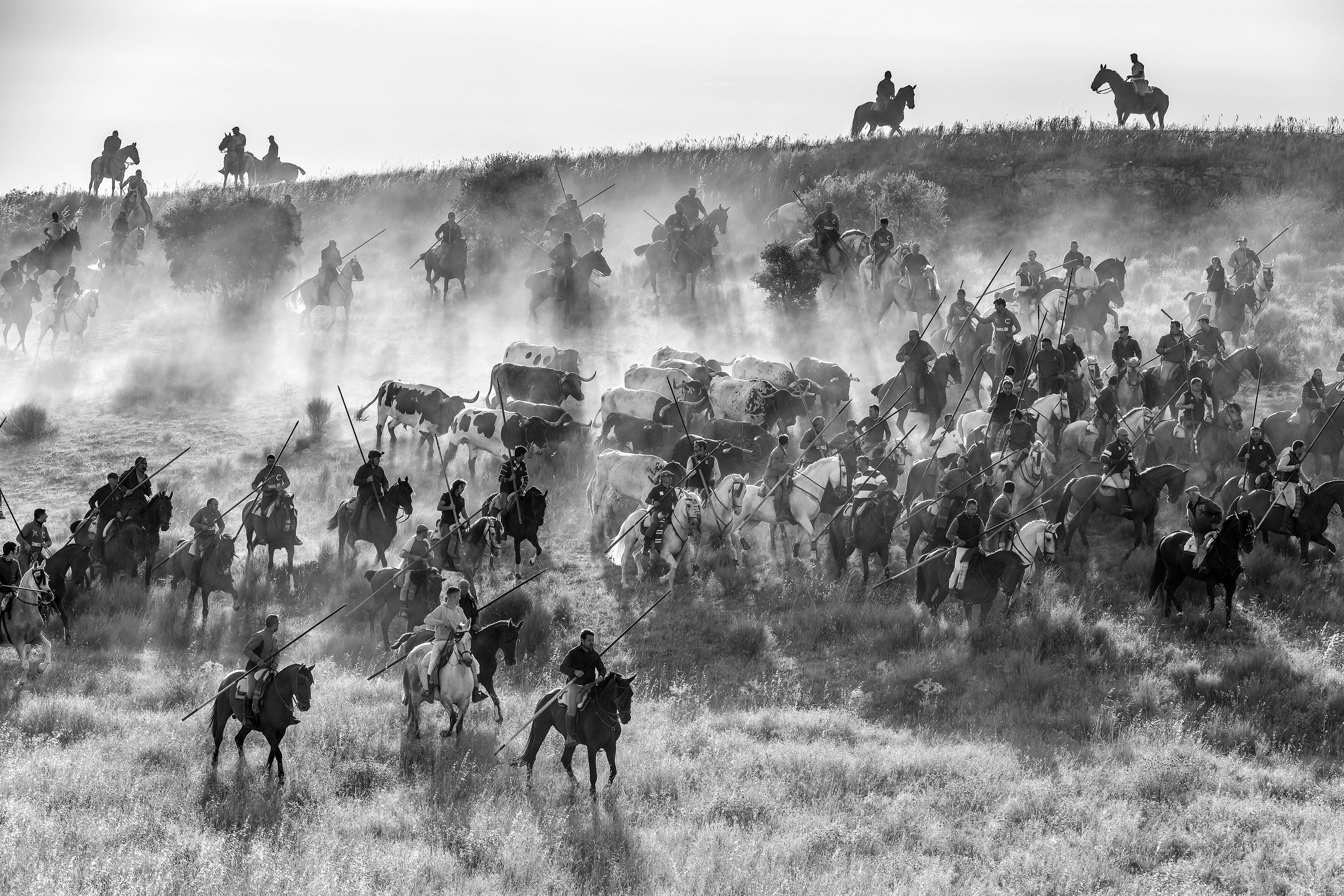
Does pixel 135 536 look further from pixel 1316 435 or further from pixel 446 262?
pixel 1316 435

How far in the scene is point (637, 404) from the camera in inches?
1022

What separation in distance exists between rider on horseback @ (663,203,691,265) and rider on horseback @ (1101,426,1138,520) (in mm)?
16469

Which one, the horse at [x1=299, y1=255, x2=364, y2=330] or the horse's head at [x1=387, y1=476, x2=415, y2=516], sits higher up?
the horse at [x1=299, y1=255, x2=364, y2=330]

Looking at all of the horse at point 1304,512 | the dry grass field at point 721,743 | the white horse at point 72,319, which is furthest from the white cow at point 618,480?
the white horse at point 72,319

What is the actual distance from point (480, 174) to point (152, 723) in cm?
3042

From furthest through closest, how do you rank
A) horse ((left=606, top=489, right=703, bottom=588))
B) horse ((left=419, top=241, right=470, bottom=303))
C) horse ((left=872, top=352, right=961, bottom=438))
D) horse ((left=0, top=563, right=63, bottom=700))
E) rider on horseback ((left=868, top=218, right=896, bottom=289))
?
horse ((left=419, top=241, right=470, bottom=303)), rider on horseback ((left=868, top=218, right=896, bottom=289)), horse ((left=872, top=352, right=961, bottom=438)), horse ((left=606, top=489, right=703, bottom=588)), horse ((left=0, top=563, right=63, bottom=700))

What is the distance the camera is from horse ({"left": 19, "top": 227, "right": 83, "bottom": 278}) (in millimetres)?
37812

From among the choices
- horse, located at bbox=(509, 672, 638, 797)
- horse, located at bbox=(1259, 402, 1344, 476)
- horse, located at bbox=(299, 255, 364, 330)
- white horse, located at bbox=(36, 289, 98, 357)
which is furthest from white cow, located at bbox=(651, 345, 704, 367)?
white horse, located at bbox=(36, 289, 98, 357)

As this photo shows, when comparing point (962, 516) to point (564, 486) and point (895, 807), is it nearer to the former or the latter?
point (895, 807)

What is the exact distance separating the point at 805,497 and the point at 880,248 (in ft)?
38.9

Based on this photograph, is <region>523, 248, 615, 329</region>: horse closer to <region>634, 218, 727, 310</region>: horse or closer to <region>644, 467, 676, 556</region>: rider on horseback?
<region>634, 218, 727, 310</region>: horse

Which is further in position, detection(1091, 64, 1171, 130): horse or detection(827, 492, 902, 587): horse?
detection(1091, 64, 1171, 130): horse

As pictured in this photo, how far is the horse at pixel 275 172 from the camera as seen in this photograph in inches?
1791

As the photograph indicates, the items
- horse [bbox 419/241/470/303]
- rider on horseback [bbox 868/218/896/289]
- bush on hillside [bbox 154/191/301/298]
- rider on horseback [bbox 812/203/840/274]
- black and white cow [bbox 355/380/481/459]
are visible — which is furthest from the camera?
bush on hillside [bbox 154/191/301/298]
